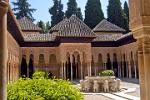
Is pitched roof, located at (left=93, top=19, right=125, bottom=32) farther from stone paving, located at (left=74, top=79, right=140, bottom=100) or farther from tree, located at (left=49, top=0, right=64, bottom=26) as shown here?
stone paving, located at (left=74, top=79, right=140, bottom=100)

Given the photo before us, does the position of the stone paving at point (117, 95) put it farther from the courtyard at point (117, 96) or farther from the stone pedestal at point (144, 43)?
the stone pedestal at point (144, 43)

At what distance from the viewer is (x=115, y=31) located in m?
38.3

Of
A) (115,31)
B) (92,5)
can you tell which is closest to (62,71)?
(115,31)

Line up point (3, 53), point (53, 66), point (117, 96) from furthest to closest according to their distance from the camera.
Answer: point (53, 66), point (117, 96), point (3, 53)

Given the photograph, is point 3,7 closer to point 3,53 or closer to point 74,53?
point 3,53

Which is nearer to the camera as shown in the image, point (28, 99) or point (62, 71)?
point (28, 99)

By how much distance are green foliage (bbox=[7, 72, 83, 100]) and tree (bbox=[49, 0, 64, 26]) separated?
41899mm

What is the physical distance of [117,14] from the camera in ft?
148

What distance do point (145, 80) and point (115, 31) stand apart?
113 feet

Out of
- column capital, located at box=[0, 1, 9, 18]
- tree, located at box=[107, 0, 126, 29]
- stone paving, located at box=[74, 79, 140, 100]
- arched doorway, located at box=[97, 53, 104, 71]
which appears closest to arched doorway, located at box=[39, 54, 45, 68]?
arched doorway, located at box=[97, 53, 104, 71]

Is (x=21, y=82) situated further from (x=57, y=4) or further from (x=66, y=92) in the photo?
(x=57, y=4)

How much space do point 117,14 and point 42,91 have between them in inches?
1607

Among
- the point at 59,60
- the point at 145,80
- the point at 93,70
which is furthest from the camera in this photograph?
the point at 93,70

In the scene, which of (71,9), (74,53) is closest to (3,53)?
(74,53)
